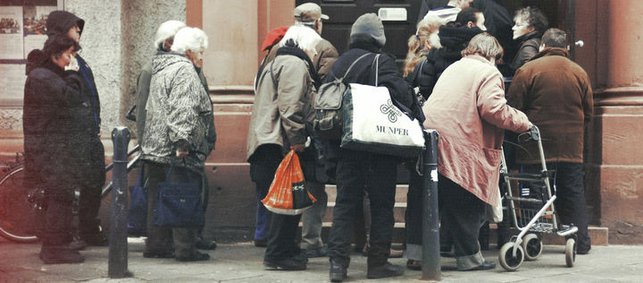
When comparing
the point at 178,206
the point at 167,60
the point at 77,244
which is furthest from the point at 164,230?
the point at 167,60

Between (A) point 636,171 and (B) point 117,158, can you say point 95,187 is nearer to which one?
(B) point 117,158

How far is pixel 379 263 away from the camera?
8586 millimetres

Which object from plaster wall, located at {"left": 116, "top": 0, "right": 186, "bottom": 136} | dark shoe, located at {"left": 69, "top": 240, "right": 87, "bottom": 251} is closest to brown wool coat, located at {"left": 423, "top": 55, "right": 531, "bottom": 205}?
dark shoe, located at {"left": 69, "top": 240, "right": 87, "bottom": 251}

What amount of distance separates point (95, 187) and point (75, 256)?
86cm

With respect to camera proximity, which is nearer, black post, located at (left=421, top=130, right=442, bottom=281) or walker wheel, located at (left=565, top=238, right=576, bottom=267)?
black post, located at (left=421, top=130, right=442, bottom=281)

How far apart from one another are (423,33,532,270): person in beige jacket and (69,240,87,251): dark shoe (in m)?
3.01

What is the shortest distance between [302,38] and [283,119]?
2.34 ft

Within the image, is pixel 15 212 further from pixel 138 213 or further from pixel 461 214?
pixel 461 214

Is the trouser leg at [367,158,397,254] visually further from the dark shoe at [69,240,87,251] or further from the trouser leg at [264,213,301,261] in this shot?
the dark shoe at [69,240,87,251]

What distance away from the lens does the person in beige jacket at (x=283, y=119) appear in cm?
893

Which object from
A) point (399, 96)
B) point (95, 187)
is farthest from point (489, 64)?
point (95, 187)

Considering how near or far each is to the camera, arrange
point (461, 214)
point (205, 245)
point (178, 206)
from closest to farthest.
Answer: point (461, 214), point (178, 206), point (205, 245)

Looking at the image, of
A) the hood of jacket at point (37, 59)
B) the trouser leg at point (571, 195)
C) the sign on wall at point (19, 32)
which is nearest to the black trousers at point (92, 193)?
the hood of jacket at point (37, 59)

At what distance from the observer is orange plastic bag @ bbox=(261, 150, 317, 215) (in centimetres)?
878
